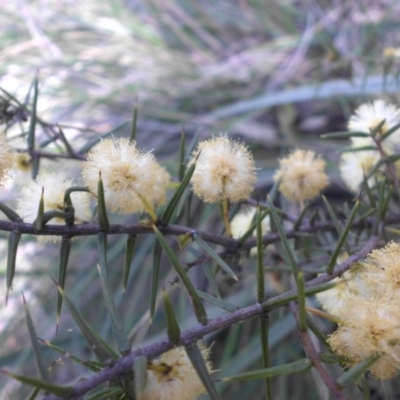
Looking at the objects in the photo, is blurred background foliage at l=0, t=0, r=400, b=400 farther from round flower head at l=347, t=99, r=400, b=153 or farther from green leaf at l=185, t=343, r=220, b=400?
green leaf at l=185, t=343, r=220, b=400

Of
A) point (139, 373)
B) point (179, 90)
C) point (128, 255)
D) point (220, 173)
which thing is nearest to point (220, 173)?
point (220, 173)

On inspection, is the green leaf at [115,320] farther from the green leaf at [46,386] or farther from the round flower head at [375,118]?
the round flower head at [375,118]

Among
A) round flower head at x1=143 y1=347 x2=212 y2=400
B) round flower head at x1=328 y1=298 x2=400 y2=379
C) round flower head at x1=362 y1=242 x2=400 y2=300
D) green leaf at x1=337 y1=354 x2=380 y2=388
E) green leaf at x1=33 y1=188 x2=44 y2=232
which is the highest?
green leaf at x1=33 y1=188 x2=44 y2=232

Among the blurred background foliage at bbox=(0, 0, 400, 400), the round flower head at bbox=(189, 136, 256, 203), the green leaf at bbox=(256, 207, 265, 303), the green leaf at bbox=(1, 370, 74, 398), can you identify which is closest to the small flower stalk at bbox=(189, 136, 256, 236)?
the round flower head at bbox=(189, 136, 256, 203)

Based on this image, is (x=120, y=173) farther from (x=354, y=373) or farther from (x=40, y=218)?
(x=354, y=373)

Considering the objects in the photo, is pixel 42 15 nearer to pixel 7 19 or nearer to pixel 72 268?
pixel 7 19

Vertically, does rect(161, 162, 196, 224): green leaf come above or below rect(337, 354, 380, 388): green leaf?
above

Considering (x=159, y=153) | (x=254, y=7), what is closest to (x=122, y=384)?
(x=159, y=153)
